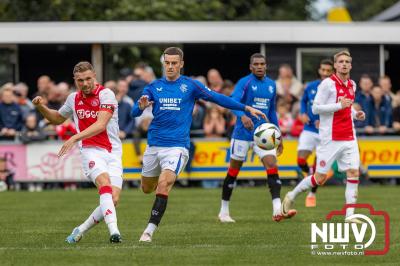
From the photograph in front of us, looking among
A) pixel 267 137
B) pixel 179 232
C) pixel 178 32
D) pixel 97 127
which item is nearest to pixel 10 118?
pixel 178 32

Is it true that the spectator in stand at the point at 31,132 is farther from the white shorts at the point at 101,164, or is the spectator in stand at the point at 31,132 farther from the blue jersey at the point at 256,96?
the white shorts at the point at 101,164

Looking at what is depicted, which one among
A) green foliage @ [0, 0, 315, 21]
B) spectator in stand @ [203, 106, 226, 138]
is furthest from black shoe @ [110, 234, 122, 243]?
green foliage @ [0, 0, 315, 21]

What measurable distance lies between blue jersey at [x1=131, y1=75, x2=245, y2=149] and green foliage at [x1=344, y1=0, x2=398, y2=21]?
2260 inches

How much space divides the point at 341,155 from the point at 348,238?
308cm

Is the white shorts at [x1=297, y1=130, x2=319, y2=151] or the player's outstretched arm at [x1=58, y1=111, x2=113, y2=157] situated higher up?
the player's outstretched arm at [x1=58, y1=111, x2=113, y2=157]

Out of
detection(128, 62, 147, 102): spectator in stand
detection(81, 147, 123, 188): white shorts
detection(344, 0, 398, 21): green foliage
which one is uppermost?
detection(344, 0, 398, 21): green foliage

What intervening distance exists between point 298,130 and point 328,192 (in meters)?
2.76

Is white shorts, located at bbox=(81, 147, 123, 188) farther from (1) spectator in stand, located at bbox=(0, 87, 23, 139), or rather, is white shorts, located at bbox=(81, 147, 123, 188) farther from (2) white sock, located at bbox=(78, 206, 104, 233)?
(1) spectator in stand, located at bbox=(0, 87, 23, 139)

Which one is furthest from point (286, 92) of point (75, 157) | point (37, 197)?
point (37, 197)

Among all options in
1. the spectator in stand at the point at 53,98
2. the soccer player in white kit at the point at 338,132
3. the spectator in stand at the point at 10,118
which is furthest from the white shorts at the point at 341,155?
the spectator in stand at the point at 10,118

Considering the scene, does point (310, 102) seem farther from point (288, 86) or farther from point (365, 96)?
point (288, 86)

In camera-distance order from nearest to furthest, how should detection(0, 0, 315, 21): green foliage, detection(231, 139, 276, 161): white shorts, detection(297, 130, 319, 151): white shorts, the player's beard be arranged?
the player's beard < detection(231, 139, 276, 161): white shorts < detection(297, 130, 319, 151): white shorts < detection(0, 0, 315, 21): green foliage

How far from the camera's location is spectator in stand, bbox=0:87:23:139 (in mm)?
24906

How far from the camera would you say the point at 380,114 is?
25.9 m
